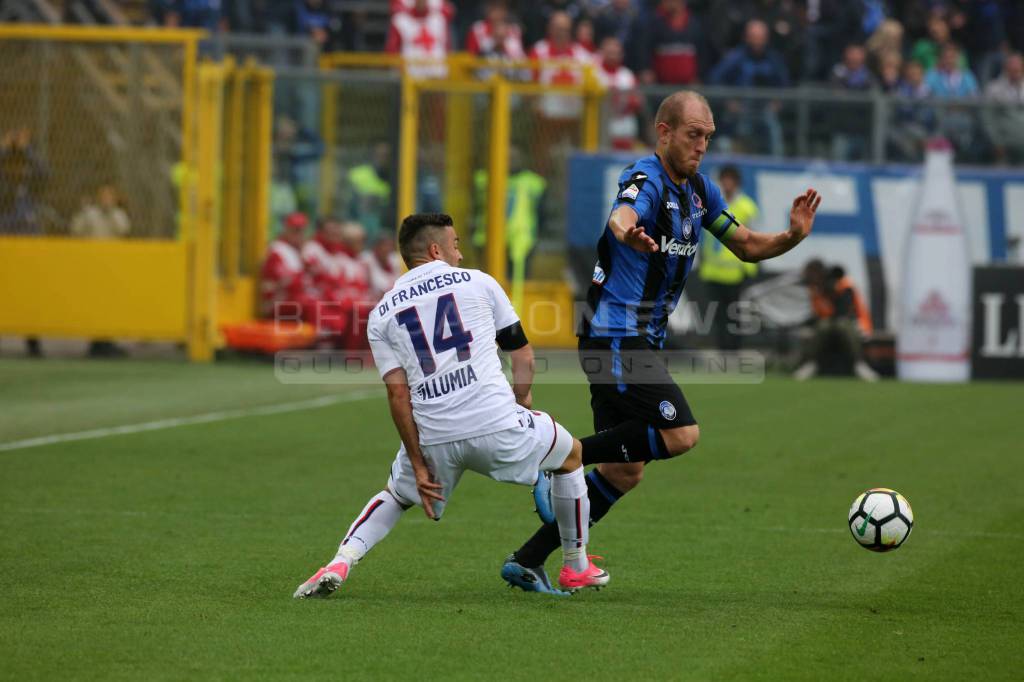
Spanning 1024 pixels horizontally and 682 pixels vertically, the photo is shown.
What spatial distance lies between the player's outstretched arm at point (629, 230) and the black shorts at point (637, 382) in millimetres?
567

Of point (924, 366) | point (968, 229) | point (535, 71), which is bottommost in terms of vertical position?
point (924, 366)

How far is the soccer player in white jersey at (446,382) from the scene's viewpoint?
267 inches

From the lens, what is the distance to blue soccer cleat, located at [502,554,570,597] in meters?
7.26

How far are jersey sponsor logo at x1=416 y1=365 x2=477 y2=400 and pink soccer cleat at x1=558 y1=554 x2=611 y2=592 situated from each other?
1023mm

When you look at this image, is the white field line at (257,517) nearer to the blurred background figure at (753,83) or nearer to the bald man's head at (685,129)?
the bald man's head at (685,129)

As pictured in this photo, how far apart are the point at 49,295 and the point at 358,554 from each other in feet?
44.8

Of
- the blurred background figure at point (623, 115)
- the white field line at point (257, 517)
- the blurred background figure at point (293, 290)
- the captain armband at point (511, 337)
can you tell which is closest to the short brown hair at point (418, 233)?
the captain armband at point (511, 337)

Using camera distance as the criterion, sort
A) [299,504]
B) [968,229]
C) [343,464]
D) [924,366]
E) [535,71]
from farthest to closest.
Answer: [535,71], [968,229], [924,366], [343,464], [299,504]

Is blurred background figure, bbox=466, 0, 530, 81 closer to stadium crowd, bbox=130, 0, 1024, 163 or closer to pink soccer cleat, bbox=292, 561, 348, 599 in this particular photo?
stadium crowd, bbox=130, 0, 1024, 163

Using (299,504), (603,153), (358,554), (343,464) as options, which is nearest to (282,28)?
(603,153)

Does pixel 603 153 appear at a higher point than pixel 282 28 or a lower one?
lower

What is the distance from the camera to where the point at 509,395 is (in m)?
6.86

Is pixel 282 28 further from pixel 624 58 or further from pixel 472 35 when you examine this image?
pixel 624 58

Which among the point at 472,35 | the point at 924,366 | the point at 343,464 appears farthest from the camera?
the point at 472,35
